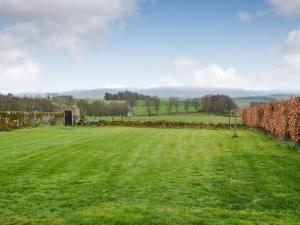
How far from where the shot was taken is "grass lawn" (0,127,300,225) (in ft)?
30.7

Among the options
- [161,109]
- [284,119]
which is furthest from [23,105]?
[284,119]

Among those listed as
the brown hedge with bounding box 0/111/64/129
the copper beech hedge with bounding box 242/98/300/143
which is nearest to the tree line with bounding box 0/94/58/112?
the brown hedge with bounding box 0/111/64/129

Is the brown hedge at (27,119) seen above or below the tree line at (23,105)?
below

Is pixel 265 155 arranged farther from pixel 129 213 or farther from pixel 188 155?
pixel 129 213

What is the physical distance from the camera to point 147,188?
12188mm

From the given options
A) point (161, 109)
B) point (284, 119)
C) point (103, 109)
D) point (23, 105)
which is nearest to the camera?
point (284, 119)

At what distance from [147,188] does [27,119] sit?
3655 centimetres

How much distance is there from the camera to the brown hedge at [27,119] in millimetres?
40938

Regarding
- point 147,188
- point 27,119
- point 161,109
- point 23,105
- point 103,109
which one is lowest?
point 147,188

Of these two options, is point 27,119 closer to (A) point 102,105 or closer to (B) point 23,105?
(B) point 23,105

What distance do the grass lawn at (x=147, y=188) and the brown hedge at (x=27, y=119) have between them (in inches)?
875

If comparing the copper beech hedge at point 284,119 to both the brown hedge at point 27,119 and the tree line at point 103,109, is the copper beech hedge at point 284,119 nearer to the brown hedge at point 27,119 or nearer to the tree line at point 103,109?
the brown hedge at point 27,119

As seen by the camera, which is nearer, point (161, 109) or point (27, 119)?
point (27, 119)

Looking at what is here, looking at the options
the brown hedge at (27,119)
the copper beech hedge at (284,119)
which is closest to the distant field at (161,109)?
the brown hedge at (27,119)
